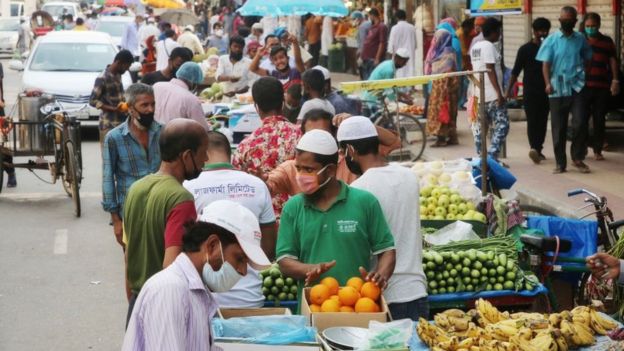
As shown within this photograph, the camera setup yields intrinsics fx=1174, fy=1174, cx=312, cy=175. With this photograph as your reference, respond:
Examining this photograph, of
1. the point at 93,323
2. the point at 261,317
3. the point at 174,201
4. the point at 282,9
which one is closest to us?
the point at 261,317

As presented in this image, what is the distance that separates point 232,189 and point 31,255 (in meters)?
5.89

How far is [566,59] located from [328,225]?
9.89m

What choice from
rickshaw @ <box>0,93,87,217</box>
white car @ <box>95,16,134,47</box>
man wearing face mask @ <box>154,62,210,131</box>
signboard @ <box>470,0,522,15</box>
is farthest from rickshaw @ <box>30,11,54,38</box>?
man wearing face mask @ <box>154,62,210,131</box>

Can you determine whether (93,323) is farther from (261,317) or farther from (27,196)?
(27,196)

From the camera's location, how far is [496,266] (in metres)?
8.19

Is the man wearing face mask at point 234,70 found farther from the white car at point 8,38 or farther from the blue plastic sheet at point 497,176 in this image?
the white car at point 8,38

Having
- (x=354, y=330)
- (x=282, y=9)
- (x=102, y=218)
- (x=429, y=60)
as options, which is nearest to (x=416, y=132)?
(x=429, y=60)

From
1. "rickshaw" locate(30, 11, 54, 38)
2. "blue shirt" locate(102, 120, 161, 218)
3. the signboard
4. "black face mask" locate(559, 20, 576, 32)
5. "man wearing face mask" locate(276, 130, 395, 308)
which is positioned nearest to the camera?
"man wearing face mask" locate(276, 130, 395, 308)

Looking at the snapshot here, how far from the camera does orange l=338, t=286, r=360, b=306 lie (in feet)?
20.0

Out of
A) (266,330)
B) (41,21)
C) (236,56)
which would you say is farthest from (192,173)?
(41,21)

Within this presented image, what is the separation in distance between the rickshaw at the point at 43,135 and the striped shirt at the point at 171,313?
1020cm

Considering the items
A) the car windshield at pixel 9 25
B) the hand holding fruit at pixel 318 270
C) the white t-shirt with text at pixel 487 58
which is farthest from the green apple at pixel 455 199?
the car windshield at pixel 9 25

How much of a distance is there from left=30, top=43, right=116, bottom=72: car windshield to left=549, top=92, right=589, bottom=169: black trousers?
9.90 meters

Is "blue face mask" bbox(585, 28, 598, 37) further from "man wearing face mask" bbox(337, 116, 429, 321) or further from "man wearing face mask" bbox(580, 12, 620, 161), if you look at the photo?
"man wearing face mask" bbox(337, 116, 429, 321)
